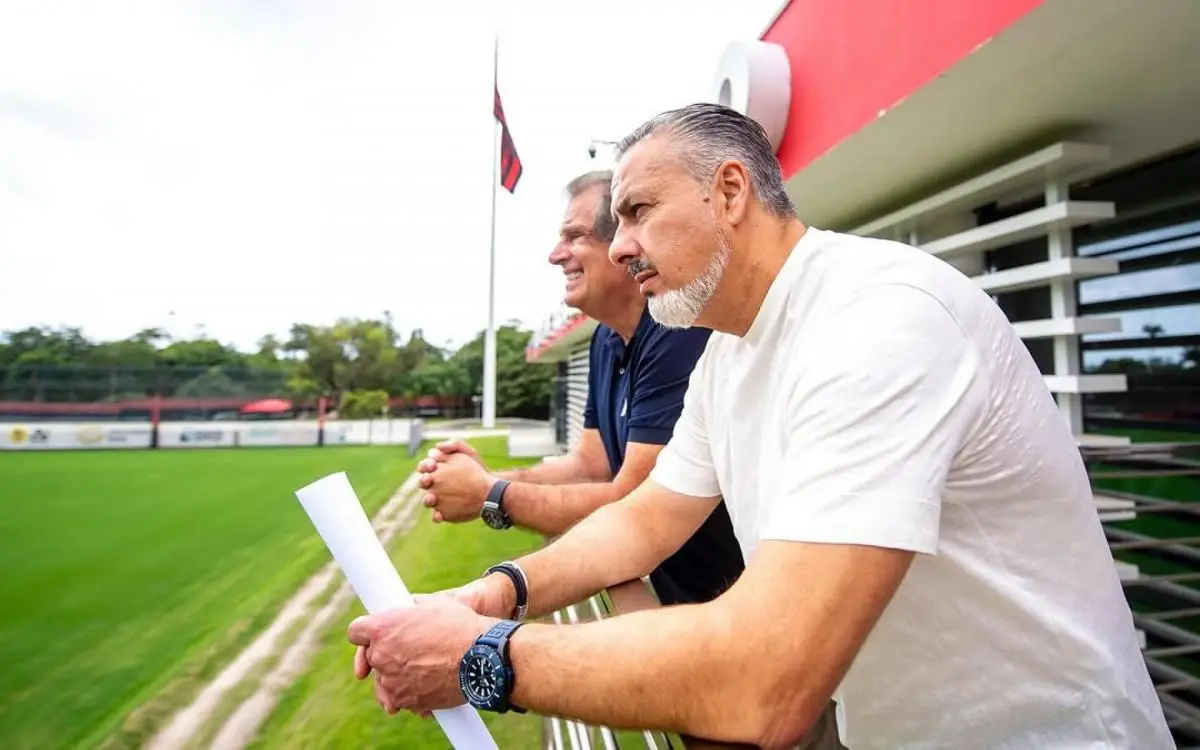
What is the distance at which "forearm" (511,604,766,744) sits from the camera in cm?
76

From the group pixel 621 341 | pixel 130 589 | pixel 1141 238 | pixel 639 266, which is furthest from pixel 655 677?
pixel 130 589

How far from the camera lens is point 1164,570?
2.68 meters

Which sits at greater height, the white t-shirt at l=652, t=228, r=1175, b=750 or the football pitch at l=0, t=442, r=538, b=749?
the white t-shirt at l=652, t=228, r=1175, b=750

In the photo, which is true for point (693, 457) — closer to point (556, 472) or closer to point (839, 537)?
point (839, 537)

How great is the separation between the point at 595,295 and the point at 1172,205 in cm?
241

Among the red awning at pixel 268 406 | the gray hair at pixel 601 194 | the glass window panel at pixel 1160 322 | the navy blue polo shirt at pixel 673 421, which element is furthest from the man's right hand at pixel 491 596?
the red awning at pixel 268 406

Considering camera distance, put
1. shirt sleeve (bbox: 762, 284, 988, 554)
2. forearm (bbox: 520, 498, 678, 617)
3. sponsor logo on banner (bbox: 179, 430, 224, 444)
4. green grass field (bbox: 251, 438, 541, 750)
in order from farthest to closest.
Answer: sponsor logo on banner (bbox: 179, 430, 224, 444) → green grass field (bbox: 251, 438, 541, 750) → forearm (bbox: 520, 498, 678, 617) → shirt sleeve (bbox: 762, 284, 988, 554)

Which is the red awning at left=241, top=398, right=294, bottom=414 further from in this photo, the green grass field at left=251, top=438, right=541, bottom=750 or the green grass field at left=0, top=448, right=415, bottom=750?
the green grass field at left=251, top=438, right=541, bottom=750

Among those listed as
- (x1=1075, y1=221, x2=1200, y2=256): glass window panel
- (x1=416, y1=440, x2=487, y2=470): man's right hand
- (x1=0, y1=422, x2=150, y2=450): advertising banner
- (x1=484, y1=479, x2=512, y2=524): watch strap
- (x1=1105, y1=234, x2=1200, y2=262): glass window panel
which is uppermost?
(x1=1075, y1=221, x2=1200, y2=256): glass window panel

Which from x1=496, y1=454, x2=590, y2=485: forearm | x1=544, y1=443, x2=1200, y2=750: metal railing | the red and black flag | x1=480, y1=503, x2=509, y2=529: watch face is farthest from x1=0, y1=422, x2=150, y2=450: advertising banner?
x1=544, y1=443, x2=1200, y2=750: metal railing

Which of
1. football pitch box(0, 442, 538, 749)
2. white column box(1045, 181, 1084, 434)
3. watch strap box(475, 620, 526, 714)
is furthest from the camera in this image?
football pitch box(0, 442, 538, 749)

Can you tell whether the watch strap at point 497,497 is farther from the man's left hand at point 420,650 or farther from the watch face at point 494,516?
the man's left hand at point 420,650

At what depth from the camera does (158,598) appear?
485 centimetres

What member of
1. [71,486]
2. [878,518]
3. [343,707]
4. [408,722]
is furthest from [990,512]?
[71,486]
